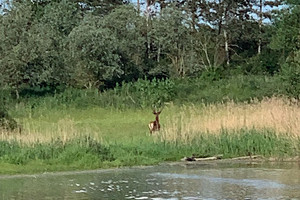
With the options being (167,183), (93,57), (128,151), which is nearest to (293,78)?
(128,151)

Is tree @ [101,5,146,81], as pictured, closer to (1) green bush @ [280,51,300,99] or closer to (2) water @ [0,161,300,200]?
(1) green bush @ [280,51,300,99]

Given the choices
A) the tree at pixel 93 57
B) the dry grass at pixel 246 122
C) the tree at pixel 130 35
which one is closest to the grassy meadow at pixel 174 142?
the dry grass at pixel 246 122

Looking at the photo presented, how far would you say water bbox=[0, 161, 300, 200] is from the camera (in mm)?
11195

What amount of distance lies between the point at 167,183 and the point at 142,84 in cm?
2423

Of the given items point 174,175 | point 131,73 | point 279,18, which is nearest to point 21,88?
point 131,73

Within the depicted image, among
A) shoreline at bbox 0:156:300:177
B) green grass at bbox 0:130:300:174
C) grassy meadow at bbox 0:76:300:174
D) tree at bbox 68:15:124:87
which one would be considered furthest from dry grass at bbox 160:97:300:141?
tree at bbox 68:15:124:87

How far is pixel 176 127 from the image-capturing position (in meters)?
18.7

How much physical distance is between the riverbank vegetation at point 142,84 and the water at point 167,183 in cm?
125

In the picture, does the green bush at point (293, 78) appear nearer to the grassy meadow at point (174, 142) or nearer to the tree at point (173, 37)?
the grassy meadow at point (174, 142)

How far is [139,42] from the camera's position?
4919 centimetres

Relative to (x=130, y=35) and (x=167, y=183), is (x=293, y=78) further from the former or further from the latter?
(x=130, y=35)

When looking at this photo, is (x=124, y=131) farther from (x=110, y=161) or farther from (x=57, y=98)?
(x=57, y=98)

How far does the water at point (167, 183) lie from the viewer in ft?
36.7

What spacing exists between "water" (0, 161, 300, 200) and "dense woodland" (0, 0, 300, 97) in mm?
10656
